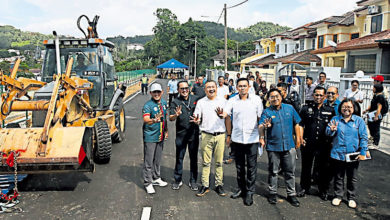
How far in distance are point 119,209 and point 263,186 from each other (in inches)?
102

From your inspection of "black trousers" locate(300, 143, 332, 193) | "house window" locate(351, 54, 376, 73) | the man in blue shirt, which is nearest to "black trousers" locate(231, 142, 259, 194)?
the man in blue shirt

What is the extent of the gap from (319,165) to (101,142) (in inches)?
163

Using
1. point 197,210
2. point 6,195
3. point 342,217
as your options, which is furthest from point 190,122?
point 6,195

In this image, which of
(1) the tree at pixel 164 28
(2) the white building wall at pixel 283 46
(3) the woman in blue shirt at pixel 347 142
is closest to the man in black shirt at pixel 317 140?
(3) the woman in blue shirt at pixel 347 142

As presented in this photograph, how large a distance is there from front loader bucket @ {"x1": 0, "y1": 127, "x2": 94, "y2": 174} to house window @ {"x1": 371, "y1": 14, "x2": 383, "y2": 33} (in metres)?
24.1

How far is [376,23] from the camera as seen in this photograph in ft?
79.0

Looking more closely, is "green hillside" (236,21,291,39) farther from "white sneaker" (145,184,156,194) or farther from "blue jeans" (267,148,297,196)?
"white sneaker" (145,184,156,194)

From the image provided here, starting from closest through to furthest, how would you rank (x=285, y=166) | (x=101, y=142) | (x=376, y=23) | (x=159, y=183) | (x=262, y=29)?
(x=285, y=166), (x=159, y=183), (x=101, y=142), (x=376, y=23), (x=262, y=29)

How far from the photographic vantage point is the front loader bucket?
17.0 feet

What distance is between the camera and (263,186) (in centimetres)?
609

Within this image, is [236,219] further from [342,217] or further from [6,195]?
[6,195]

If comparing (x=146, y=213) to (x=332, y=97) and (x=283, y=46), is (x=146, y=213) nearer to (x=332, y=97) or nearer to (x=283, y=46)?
(x=332, y=97)

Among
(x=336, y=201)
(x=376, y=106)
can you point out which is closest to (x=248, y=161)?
(x=336, y=201)

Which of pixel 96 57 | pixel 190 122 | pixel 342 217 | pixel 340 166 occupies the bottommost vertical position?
pixel 342 217
